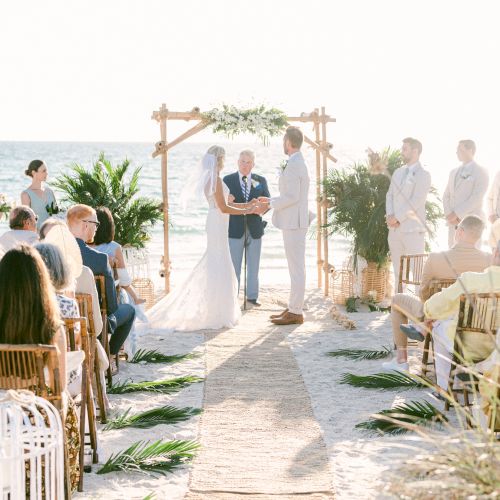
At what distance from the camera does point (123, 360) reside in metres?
7.05

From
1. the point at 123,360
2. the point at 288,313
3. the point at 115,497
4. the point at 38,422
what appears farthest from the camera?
the point at 288,313

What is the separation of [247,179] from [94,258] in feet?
14.3

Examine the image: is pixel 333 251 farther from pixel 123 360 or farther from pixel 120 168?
pixel 123 360

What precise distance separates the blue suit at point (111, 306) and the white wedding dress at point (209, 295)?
2.07 meters

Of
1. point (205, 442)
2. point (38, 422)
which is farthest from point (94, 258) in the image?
point (38, 422)

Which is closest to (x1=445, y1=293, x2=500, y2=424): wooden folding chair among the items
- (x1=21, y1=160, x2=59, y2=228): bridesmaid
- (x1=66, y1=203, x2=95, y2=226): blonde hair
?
(x1=66, y1=203, x2=95, y2=226): blonde hair

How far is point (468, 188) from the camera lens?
→ 8.55 m

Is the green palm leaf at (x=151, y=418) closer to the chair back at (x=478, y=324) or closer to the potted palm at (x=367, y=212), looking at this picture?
the chair back at (x=478, y=324)

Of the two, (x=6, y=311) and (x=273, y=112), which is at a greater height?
(x=273, y=112)

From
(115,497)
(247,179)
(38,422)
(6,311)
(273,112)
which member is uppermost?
(273,112)

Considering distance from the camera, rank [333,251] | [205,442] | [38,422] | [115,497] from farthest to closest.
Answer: [333,251] → [205,442] → [115,497] → [38,422]

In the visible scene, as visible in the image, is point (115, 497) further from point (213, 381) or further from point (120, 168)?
point (120, 168)

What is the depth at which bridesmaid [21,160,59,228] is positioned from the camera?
28.2ft

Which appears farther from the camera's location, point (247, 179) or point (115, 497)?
point (247, 179)
